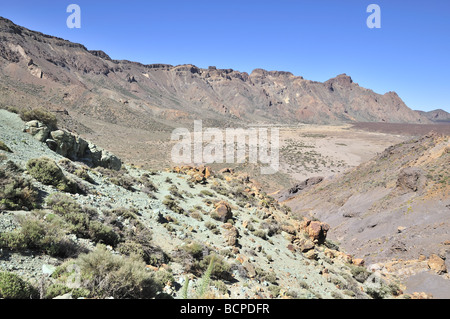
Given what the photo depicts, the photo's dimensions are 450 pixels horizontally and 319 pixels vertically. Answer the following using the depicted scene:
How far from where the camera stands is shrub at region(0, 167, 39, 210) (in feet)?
19.5

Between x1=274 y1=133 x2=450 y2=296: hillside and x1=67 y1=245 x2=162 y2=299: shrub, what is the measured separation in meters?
13.2

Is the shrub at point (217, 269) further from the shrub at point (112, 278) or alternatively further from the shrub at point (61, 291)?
the shrub at point (61, 291)

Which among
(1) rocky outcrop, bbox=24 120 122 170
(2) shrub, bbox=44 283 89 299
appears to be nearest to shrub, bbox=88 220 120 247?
(2) shrub, bbox=44 283 89 299

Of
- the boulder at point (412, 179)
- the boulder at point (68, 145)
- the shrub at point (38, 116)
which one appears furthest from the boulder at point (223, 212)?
the boulder at point (412, 179)

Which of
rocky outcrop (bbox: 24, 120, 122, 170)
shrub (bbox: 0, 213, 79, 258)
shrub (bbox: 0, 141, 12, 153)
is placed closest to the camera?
shrub (bbox: 0, 213, 79, 258)

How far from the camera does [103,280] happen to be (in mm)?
4168

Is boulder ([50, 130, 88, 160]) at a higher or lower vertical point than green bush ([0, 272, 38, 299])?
higher

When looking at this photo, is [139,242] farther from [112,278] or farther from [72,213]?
[112,278]

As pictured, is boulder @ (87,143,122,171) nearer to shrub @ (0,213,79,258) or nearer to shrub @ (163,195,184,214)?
shrub @ (163,195,184,214)

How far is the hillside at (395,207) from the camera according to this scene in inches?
533

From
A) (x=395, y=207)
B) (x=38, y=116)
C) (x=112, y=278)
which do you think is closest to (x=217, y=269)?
(x=112, y=278)

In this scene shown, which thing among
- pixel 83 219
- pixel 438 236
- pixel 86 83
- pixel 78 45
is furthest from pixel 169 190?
pixel 78 45

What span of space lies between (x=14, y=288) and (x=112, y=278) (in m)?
1.36

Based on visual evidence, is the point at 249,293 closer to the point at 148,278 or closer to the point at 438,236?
the point at 148,278
